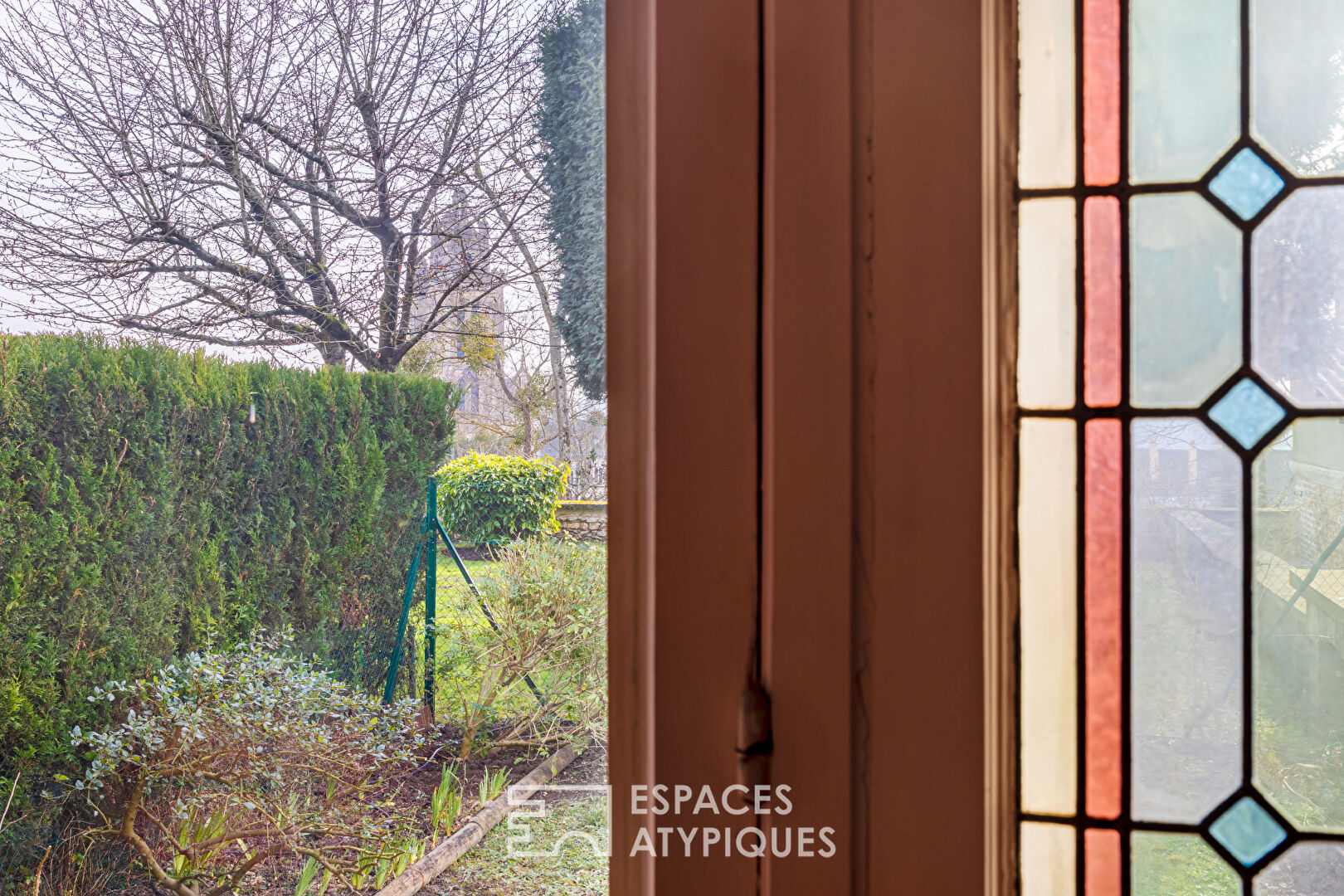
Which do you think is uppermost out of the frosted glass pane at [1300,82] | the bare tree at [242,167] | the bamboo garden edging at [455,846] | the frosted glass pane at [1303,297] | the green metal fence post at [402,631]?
the bare tree at [242,167]

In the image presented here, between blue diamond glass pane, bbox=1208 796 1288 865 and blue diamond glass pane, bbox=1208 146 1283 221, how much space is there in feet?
1.15

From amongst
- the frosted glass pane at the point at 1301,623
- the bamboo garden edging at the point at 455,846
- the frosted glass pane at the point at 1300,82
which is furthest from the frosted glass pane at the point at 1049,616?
the bamboo garden edging at the point at 455,846

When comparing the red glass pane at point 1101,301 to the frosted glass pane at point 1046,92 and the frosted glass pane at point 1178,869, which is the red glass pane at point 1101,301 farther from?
the frosted glass pane at point 1178,869

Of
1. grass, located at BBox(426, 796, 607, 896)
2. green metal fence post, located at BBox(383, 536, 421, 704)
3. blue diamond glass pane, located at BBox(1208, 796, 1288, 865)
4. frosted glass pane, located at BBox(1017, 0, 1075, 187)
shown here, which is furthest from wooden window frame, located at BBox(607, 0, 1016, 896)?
green metal fence post, located at BBox(383, 536, 421, 704)

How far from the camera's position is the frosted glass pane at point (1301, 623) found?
1.25 feet

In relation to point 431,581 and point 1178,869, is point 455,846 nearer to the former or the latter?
point 431,581

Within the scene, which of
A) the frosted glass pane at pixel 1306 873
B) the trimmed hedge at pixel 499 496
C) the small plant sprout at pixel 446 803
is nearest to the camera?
the frosted glass pane at pixel 1306 873

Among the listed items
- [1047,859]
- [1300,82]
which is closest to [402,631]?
[1047,859]

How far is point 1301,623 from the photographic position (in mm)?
385

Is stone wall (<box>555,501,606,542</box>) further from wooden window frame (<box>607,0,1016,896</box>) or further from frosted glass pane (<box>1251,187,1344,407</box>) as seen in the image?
frosted glass pane (<box>1251,187,1344,407</box>)

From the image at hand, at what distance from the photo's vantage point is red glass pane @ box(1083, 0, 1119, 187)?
0.40 meters

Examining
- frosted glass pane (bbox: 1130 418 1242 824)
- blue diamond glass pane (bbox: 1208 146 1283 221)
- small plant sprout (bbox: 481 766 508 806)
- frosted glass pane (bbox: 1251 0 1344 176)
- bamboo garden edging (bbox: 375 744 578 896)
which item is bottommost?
bamboo garden edging (bbox: 375 744 578 896)

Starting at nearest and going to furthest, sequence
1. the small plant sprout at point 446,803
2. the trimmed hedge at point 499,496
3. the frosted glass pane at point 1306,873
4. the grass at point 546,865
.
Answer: the frosted glass pane at point 1306,873 → the grass at point 546,865 → the trimmed hedge at point 499,496 → the small plant sprout at point 446,803

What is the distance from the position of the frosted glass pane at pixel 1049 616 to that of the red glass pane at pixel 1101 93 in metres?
0.16
